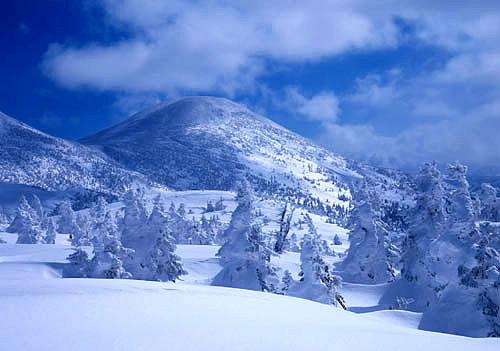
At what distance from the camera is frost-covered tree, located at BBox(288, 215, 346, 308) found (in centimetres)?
2655

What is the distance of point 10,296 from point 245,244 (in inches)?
947

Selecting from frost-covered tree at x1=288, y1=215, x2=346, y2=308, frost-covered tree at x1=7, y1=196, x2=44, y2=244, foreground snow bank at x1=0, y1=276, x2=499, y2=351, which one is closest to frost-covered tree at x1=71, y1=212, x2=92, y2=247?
frost-covered tree at x1=7, y1=196, x2=44, y2=244

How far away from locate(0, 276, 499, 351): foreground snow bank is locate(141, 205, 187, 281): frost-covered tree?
19.9 m

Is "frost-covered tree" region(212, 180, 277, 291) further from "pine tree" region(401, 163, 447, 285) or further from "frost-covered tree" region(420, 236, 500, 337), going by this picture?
"frost-covered tree" region(420, 236, 500, 337)

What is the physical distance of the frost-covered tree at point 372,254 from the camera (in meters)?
45.7

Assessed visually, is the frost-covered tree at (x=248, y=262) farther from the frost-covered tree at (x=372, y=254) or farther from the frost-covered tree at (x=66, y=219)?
the frost-covered tree at (x=66, y=219)

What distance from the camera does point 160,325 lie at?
28.0 feet

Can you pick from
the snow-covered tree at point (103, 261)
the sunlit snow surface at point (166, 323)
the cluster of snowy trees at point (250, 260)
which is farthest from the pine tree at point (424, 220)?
the sunlit snow surface at point (166, 323)

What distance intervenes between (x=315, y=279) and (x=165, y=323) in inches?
768

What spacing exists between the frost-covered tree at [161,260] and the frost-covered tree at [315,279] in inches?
397

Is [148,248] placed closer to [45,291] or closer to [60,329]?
[45,291]

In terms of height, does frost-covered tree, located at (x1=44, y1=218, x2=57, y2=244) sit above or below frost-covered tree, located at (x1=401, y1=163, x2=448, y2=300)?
below

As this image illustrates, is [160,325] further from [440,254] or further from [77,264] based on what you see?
[77,264]

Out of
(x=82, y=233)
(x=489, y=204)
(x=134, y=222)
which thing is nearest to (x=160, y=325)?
(x=489, y=204)
